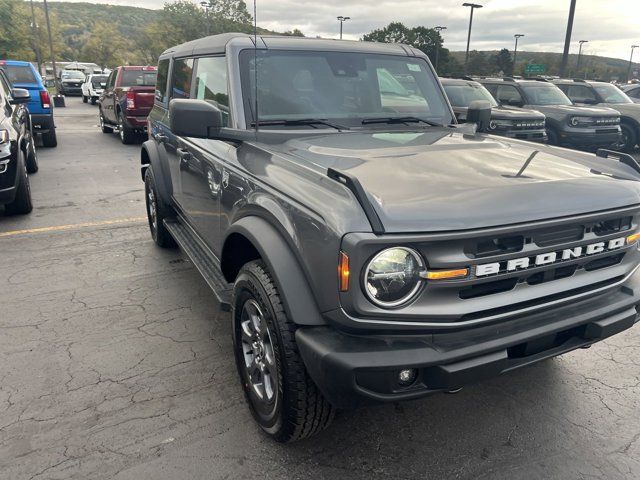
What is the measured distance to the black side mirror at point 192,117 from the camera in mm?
2828

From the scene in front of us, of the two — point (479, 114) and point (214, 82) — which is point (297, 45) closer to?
point (214, 82)

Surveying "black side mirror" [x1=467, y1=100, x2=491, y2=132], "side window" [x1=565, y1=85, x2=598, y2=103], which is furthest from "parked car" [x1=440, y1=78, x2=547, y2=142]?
"black side mirror" [x1=467, y1=100, x2=491, y2=132]

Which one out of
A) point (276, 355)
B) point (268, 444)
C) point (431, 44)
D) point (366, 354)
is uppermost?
point (431, 44)

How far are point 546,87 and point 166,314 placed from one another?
38.2 feet

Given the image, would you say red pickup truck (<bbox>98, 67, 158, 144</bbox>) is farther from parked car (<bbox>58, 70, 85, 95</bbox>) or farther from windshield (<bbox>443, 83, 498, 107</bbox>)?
parked car (<bbox>58, 70, 85, 95</bbox>)

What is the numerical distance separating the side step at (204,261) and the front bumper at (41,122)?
851 cm

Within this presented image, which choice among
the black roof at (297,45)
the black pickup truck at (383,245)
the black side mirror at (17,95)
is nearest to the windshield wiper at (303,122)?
the black pickup truck at (383,245)

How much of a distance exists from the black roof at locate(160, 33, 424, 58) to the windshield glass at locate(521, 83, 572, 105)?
30.2ft

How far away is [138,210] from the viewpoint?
7109 millimetres

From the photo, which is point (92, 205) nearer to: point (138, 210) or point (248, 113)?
point (138, 210)

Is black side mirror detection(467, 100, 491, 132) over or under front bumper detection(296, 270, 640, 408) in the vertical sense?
over

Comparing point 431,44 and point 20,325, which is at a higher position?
point 431,44

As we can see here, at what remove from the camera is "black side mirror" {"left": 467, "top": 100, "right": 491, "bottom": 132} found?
157 inches

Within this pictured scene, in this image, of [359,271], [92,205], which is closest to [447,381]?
[359,271]
